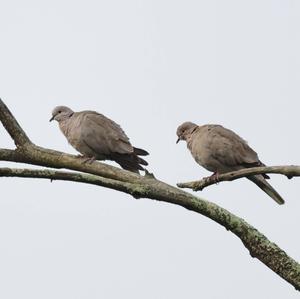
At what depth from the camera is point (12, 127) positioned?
16.5 ft

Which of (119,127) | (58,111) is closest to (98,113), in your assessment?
(119,127)

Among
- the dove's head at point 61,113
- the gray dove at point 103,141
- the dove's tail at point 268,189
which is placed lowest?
the dove's tail at point 268,189

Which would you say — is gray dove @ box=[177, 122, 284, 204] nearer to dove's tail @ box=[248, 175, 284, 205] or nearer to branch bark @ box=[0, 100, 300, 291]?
dove's tail @ box=[248, 175, 284, 205]

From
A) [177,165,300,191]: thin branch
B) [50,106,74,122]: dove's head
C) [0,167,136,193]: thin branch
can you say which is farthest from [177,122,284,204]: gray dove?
[0,167,136,193]: thin branch

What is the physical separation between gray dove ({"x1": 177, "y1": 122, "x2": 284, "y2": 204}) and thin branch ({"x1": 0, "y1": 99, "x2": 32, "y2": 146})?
12.8 feet

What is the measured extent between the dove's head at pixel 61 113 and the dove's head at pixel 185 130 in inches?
59.4

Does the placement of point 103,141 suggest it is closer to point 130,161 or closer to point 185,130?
point 130,161

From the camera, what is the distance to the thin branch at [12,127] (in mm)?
4965

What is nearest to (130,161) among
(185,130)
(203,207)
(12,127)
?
(185,130)

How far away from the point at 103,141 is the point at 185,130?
150 centimetres

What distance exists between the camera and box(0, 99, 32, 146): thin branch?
496 centimetres

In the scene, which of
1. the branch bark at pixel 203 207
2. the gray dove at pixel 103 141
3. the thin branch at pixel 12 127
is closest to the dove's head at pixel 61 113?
the gray dove at pixel 103 141

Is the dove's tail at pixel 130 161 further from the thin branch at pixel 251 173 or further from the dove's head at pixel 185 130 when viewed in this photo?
the thin branch at pixel 251 173

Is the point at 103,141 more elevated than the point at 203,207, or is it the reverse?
the point at 103,141
